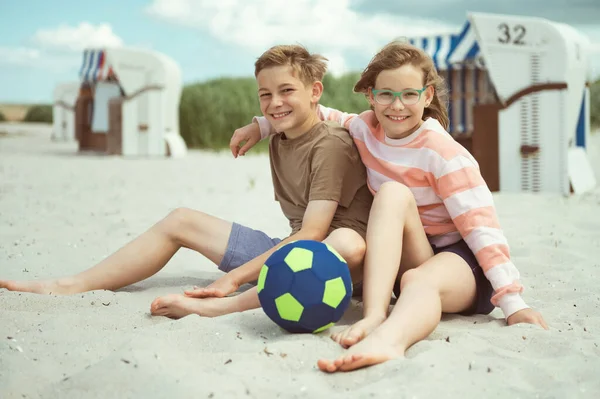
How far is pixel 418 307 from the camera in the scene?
221 centimetres

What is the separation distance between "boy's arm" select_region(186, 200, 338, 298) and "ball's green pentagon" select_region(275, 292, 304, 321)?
0.40 m

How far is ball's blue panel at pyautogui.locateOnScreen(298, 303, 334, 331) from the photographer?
2.15 m

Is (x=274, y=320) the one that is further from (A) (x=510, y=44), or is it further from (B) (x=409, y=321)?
(A) (x=510, y=44)

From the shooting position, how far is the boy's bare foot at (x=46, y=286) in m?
2.82

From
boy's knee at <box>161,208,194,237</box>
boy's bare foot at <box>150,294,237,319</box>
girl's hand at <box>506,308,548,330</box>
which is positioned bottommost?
girl's hand at <box>506,308,548,330</box>

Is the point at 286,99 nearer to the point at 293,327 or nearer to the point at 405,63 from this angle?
the point at 405,63

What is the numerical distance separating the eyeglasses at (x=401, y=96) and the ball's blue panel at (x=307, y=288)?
0.81m

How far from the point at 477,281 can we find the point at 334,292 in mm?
669

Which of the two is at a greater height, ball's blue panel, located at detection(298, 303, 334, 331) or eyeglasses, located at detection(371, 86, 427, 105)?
eyeglasses, located at detection(371, 86, 427, 105)

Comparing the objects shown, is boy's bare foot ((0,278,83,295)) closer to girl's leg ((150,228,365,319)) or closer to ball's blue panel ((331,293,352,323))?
girl's leg ((150,228,365,319))

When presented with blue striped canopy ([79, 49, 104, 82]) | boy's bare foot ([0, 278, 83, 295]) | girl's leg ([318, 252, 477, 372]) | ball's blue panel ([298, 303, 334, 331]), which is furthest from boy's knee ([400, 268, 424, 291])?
blue striped canopy ([79, 49, 104, 82])

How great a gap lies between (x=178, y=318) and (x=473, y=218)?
1199mm

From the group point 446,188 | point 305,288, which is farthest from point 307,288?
point 446,188

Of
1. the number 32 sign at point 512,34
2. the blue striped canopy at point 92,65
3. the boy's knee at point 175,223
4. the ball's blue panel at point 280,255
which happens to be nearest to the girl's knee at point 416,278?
the ball's blue panel at point 280,255
